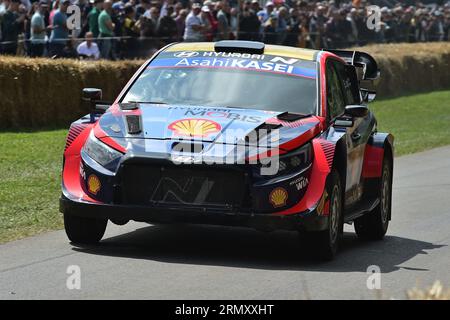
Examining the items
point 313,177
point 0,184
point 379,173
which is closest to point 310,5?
point 0,184

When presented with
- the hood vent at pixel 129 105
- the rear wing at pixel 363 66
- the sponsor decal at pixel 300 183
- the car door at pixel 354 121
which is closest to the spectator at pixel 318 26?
the rear wing at pixel 363 66

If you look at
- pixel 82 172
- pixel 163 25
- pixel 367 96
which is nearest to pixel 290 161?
pixel 82 172

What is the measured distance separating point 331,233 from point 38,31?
13892 mm

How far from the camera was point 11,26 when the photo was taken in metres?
21.3

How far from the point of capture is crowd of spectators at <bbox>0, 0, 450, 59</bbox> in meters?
21.9

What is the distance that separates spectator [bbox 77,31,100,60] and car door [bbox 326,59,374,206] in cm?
1290

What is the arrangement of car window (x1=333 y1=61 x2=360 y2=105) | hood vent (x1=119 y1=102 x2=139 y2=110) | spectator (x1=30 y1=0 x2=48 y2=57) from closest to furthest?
hood vent (x1=119 y1=102 x2=139 y2=110)
car window (x1=333 y1=61 x2=360 y2=105)
spectator (x1=30 y1=0 x2=48 y2=57)

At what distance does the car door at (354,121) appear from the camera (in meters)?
9.45

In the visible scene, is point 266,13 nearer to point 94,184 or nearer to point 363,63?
point 363,63

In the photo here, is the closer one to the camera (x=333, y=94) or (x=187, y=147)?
(x=187, y=147)

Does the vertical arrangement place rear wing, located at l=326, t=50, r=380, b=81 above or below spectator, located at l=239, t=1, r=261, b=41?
above

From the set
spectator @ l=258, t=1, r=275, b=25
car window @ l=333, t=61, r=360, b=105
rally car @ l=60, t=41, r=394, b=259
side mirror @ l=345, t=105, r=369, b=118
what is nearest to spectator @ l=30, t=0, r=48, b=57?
spectator @ l=258, t=1, r=275, b=25

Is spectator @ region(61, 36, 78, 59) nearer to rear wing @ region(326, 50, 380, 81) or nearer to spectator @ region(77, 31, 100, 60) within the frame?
spectator @ region(77, 31, 100, 60)

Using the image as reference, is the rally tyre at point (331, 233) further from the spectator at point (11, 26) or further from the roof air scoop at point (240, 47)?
the spectator at point (11, 26)
